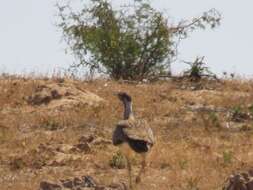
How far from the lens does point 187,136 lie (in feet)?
57.1

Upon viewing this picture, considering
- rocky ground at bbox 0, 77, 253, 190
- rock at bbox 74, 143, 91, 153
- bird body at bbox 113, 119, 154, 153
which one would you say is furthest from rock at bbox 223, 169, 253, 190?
rock at bbox 74, 143, 91, 153

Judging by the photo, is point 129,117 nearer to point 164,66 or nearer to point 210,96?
point 210,96

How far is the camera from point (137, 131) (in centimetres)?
1396

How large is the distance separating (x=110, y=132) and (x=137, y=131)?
3.71m

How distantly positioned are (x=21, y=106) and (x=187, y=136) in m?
4.14

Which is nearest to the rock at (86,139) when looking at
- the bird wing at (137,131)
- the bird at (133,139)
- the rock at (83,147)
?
the rock at (83,147)

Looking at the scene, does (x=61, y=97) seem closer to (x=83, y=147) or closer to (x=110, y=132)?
(x=110, y=132)

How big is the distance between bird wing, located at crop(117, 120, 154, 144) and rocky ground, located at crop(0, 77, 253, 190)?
2.42 ft

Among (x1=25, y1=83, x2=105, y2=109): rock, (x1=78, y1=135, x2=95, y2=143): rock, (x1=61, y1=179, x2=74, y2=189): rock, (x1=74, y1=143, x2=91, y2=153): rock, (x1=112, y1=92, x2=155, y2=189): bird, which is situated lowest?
(x1=61, y1=179, x2=74, y2=189): rock

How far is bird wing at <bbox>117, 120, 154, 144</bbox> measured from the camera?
13773mm

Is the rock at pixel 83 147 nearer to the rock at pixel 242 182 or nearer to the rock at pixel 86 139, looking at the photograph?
the rock at pixel 86 139

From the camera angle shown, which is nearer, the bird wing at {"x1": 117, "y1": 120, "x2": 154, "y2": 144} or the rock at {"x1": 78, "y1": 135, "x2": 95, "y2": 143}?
the bird wing at {"x1": 117, "y1": 120, "x2": 154, "y2": 144}

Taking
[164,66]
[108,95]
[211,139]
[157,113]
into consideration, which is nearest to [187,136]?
[211,139]

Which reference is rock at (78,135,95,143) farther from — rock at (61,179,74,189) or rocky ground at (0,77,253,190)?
rock at (61,179,74,189)
